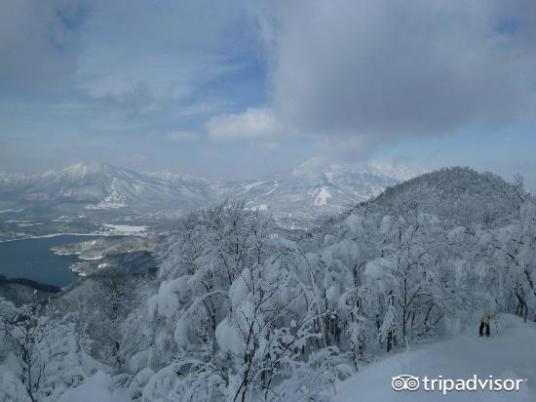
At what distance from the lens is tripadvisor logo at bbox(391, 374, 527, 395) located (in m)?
12.2

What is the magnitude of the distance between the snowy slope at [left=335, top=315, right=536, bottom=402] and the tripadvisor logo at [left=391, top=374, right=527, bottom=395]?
8.2 inches

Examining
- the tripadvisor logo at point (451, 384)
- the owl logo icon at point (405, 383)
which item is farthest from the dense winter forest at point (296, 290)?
the tripadvisor logo at point (451, 384)

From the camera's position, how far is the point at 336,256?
20328 millimetres

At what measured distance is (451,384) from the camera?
1259 centimetres

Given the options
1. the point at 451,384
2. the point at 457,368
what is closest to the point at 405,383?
the point at 451,384

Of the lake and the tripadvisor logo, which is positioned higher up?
the tripadvisor logo

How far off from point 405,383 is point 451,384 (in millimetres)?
1492

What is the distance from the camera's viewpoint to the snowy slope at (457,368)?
38.9ft

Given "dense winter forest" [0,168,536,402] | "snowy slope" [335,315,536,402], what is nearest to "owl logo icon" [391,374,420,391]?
"snowy slope" [335,315,536,402]

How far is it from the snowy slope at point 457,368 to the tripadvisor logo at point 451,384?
21 centimetres

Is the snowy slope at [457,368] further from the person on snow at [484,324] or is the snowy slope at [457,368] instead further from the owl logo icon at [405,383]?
the person on snow at [484,324]

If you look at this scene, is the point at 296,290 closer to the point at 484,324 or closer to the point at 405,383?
the point at 405,383

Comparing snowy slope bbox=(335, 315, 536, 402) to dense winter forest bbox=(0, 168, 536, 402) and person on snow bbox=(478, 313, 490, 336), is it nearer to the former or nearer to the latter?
person on snow bbox=(478, 313, 490, 336)

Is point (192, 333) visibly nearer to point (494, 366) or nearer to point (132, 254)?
point (494, 366)
